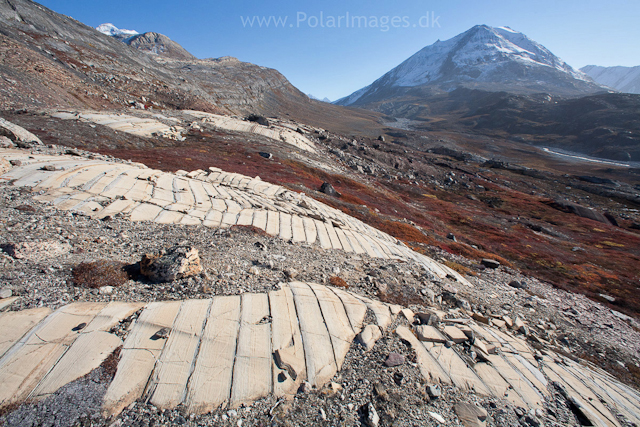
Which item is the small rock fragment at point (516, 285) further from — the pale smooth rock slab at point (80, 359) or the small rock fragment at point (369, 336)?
the pale smooth rock slab at point (80, 359)

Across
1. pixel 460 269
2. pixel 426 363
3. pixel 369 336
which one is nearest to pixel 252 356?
A: pixel 369 336

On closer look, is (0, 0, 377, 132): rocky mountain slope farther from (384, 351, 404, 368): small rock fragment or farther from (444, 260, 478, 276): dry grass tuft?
(444, 260, 478, 276): dry grass tuft

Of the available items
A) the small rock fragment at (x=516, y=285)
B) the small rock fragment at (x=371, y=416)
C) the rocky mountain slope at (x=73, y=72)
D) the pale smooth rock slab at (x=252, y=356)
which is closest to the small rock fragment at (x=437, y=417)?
the small rock fragment at (x=371, y=416)

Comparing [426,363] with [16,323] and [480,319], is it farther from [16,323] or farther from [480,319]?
[16,323]

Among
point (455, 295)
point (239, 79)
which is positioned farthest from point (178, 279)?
point (239, 79)

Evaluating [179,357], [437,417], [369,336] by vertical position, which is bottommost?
[437,417]

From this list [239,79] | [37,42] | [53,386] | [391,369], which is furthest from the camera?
[239,79]

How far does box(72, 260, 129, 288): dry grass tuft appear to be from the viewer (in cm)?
755

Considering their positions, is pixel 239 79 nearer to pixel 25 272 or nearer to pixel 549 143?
pixel 25 272

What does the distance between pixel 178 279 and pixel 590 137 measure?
694 ft

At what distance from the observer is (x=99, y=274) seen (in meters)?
7.95

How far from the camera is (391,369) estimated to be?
284 inches

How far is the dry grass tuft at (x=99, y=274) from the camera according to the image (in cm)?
755

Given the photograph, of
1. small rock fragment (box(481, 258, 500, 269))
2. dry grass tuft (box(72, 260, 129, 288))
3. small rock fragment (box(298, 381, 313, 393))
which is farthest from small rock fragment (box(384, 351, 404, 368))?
small rock fragment (box(481, 258, 500, 269))
